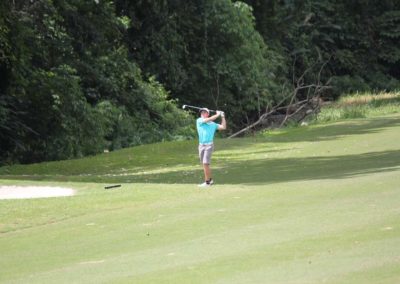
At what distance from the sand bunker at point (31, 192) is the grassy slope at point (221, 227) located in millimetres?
635

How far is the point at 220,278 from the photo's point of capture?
9578mm

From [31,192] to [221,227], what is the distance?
8087mm

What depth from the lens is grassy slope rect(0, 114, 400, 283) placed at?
397 inches

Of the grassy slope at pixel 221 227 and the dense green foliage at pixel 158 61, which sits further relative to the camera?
the dense green foliage at pixel 158 61

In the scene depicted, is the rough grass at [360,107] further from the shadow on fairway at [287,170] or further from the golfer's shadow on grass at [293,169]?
the shadow on fairway at [287,170]

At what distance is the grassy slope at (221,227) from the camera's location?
1009 cm

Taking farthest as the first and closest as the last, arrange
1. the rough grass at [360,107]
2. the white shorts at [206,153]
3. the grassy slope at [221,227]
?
the rough grass at [360,107] < the white shorts at [206,153] < the grassy slope at [221,227]

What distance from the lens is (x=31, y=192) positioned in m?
20.3

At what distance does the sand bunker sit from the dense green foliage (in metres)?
11.1

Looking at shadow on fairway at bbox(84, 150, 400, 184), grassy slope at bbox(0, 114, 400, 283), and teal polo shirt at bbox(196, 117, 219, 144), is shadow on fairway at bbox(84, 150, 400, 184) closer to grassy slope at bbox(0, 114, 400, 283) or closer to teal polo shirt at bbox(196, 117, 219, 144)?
grassy slope at bbox(0, 114, 400, 283)

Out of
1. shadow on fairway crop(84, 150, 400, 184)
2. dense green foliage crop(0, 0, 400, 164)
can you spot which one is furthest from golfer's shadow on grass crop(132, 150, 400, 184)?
dense green foliage crop(0, 0, 400, 164)

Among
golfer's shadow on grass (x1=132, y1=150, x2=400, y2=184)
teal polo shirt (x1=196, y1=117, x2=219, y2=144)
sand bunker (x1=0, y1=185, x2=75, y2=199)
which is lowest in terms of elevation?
golfer's shadow on grass (x1=132, y1=150, x2=400, y2=184)

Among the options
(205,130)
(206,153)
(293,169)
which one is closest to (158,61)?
(293,169)

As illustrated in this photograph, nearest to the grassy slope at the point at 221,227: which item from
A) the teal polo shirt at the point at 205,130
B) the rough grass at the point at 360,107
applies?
the teal polo shirt at the point at 205,130
